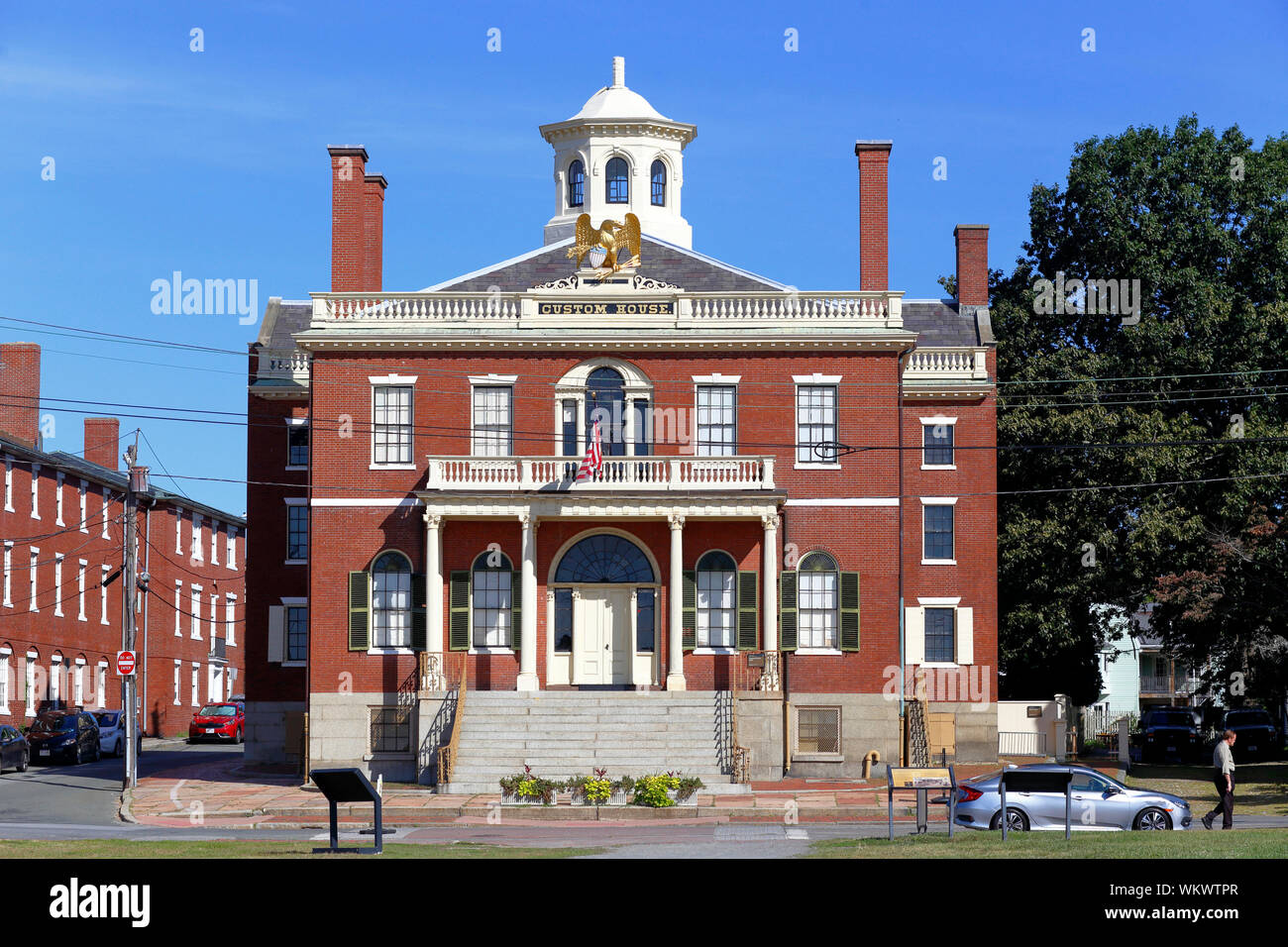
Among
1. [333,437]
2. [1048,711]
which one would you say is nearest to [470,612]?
[333,437]

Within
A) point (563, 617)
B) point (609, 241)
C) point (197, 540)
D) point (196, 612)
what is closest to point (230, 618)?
point (196, 612)

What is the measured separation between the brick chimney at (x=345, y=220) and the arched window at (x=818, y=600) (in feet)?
48.3

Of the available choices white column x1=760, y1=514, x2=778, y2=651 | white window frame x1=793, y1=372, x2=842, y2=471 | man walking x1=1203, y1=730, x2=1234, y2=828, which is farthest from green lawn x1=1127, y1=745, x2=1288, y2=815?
white window frame x1=793, y1=372, x2=842, y2=471

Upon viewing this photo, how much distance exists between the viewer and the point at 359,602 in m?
41.5

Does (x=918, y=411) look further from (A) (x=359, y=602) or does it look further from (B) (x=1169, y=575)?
(A) (x=359, y=602)

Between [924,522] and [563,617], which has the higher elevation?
[924,522]

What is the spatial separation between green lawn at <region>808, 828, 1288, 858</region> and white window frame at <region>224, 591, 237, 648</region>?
204 ft

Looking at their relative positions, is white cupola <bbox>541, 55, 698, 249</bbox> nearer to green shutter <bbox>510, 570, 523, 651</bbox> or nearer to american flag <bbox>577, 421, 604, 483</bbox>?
american flag <bbox>577, 421, 604, 483</bbox>

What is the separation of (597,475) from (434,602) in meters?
4.89

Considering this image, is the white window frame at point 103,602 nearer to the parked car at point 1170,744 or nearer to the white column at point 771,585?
the white column at point 771,585

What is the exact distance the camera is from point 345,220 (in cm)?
4638

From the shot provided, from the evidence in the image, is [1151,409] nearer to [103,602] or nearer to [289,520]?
[289,520]

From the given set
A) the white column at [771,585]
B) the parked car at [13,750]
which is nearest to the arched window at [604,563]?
the white column at [771,585]

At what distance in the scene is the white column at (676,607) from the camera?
132ft
